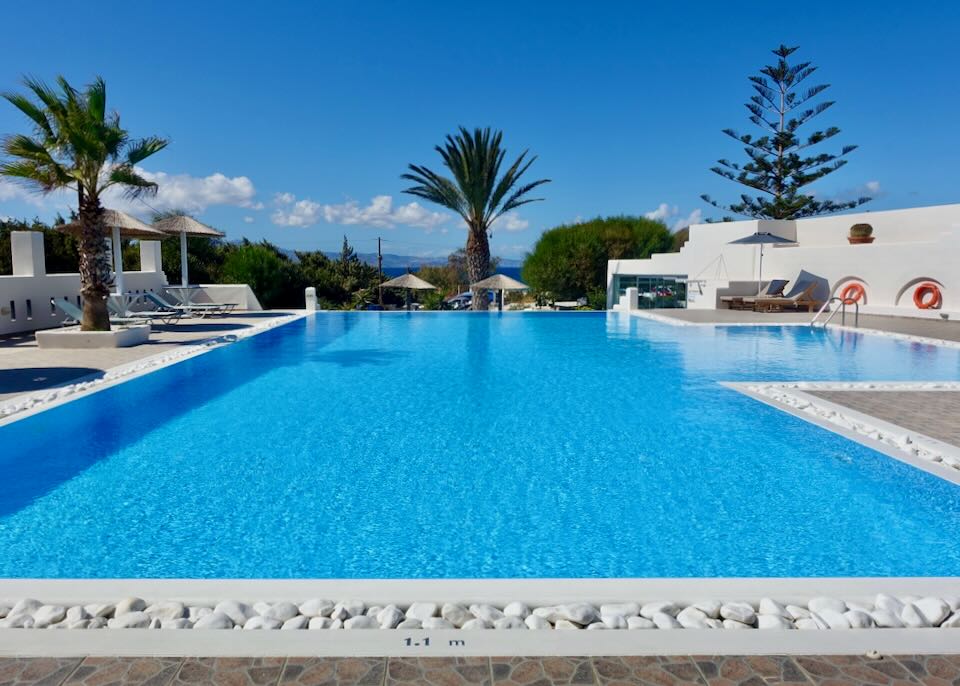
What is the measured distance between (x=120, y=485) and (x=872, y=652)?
15.6 ft

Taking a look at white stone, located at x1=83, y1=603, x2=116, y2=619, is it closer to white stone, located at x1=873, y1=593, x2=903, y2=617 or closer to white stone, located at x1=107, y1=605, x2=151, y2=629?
white stone, located at x1=107, y1=605, x2=151, y2=629

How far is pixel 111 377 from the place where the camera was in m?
8.74

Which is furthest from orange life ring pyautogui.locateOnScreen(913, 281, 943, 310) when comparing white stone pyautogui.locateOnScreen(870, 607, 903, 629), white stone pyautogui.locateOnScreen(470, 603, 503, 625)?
white stone pyautogui.locateOnScreen(470, 603, 503, 625)

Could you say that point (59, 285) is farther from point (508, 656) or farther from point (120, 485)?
point (508, 656)

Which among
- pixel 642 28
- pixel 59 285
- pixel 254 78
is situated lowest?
pixel 59 285

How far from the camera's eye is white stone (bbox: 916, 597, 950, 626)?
9.02 feet

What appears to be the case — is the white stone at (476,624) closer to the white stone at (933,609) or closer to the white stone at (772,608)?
the white stone at (772,608)

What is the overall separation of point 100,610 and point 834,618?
3012mm

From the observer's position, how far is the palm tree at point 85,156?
11.0m

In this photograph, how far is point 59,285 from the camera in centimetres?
1460

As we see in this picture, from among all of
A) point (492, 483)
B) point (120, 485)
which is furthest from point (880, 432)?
point (120, 485)

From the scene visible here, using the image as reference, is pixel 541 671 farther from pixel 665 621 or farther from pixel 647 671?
pixel 665 621

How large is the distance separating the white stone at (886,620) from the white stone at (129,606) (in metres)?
3.01

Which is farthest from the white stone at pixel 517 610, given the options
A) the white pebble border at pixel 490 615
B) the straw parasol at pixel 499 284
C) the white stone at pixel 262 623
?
the straw parasol at pixel 499 284
